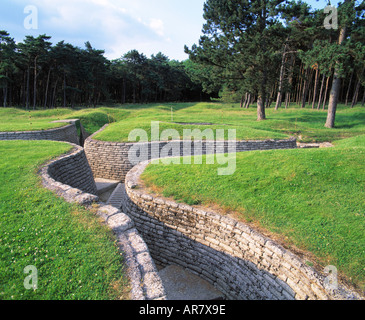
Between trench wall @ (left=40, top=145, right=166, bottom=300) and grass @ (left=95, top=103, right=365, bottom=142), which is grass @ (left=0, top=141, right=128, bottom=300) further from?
grass @ (left=95, top=103, right=365, bottom=142)

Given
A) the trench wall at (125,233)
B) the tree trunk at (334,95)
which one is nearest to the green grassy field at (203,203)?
the trench wall at (125,233)

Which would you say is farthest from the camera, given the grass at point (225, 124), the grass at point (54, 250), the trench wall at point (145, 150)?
the grass at point (225, 124)

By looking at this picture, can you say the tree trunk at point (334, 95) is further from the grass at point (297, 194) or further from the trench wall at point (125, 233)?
the trench wall at point (125, 233)

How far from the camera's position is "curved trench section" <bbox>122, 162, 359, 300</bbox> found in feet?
11.8

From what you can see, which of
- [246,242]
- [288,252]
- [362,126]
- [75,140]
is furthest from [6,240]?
[362,126]

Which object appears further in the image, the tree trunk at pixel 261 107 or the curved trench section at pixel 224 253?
the tree trunk at pixel 261 107

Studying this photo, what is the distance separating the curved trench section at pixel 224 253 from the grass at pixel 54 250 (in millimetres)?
1612

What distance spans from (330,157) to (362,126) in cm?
1260

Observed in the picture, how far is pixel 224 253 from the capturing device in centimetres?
465

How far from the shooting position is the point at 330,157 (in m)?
6.59

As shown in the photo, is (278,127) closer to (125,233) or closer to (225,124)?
(225,124)

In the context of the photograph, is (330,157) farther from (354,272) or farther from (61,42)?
(61,42)

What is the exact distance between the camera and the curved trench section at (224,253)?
358 cm

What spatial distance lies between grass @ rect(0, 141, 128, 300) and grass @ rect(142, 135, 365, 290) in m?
2.23
